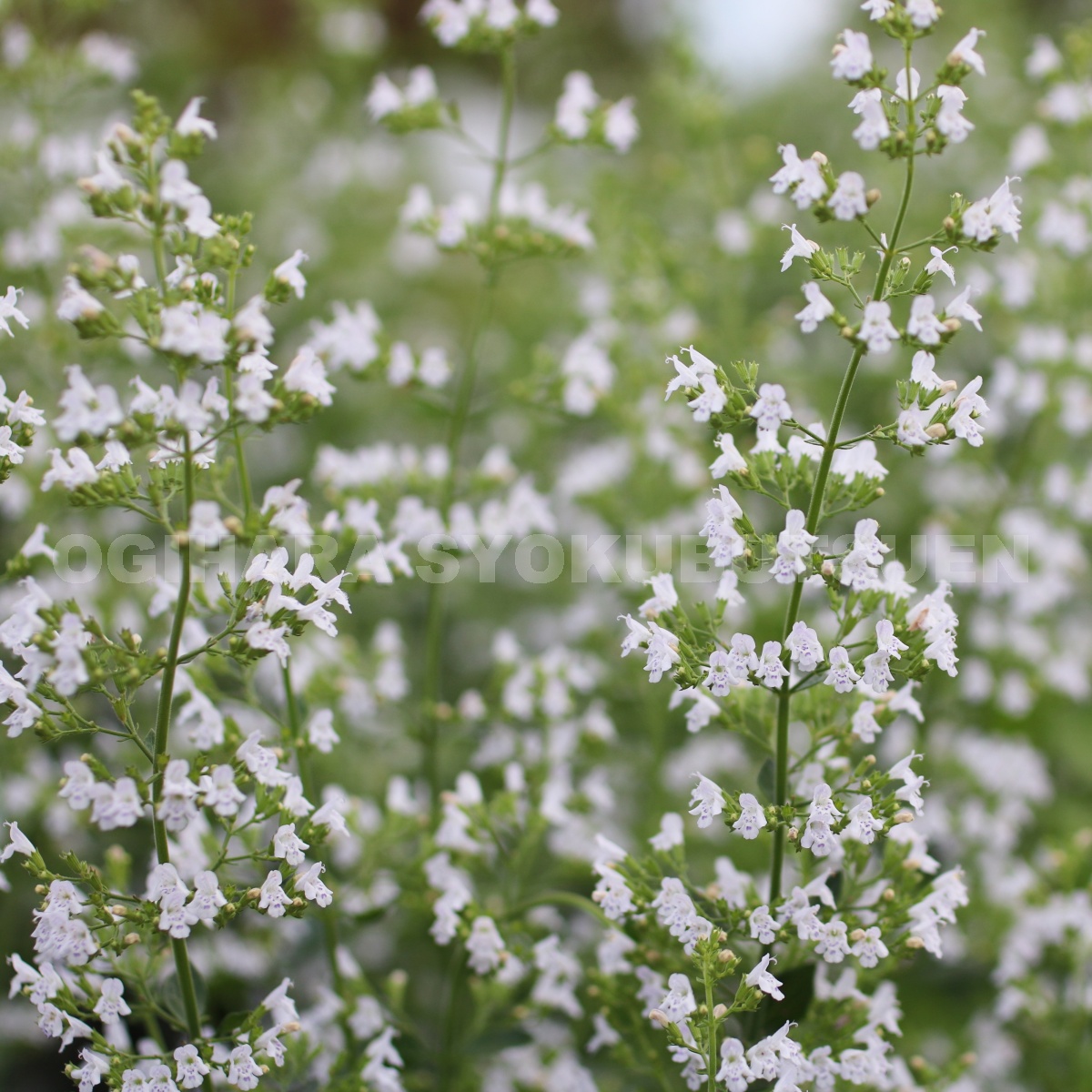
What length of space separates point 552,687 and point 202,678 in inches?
43.4

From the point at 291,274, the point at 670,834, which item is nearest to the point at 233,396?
the point at 291,274

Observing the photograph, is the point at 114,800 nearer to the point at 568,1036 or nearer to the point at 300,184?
the point at 568,1036

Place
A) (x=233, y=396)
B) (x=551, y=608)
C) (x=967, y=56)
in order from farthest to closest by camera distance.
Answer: (x=551, y=608) < (x=233, y=396) < (x=967, y=56)

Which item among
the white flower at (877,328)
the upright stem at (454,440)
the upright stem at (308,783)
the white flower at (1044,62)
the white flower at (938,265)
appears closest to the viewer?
the white flower at (877,328)

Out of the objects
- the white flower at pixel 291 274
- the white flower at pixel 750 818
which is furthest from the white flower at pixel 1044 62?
the white flower at pixel 750 818

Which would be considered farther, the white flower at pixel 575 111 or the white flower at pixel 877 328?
the white flower at pixel 575 111

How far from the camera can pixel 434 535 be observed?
10.6 ft

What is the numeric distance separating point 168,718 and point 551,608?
9.87 feet

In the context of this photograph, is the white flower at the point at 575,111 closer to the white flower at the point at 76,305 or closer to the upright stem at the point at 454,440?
the upright stem at the point at 454,440

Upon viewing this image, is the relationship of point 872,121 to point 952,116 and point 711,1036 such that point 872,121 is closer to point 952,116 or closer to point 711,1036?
point 952,116

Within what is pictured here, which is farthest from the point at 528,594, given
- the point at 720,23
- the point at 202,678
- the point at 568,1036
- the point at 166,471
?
the point at 720,23

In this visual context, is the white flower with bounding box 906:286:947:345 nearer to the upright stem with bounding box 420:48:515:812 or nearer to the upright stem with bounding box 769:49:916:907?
the upright stem with bounding box 769:49:916:907

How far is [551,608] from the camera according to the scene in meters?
5.07

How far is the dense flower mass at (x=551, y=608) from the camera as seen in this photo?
2.14 meters
